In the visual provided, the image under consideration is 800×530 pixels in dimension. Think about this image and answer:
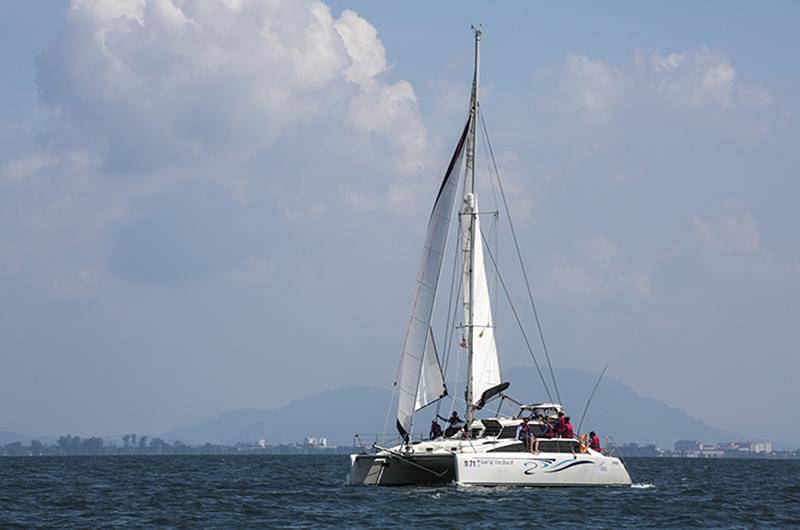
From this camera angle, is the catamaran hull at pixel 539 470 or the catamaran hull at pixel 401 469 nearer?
the catamaran hull at pixel 539 470

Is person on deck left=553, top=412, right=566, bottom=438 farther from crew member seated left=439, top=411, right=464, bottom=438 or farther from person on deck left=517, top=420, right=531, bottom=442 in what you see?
crew member seated left=439, top=411, right=464, bottom=438

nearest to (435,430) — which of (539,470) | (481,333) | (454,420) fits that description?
(454,420)

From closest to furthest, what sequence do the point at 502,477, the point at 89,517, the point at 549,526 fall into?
the point at 549,526
the point at 89,517
the point at 502,477

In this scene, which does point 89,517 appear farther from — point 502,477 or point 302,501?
point 502,477

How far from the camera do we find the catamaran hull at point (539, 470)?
4369cm

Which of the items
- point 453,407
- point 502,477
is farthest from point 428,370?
point 502,477

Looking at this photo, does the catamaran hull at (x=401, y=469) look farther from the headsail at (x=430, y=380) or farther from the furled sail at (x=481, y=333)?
the furled sail at (x=481, y=333)

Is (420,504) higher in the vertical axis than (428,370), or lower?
lower

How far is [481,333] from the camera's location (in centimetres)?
4959

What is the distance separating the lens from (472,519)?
37094 mm

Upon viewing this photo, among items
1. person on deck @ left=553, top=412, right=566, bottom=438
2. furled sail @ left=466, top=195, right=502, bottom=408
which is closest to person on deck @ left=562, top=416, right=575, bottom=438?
person on deck @ left=553, top=412, right=566, bottom=438

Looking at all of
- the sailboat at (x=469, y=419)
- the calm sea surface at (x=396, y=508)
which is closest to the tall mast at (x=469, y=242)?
the sailboat at (x=469, y=419)

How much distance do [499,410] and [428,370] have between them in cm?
397

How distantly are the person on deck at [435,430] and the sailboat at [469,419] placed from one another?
0.26ft
